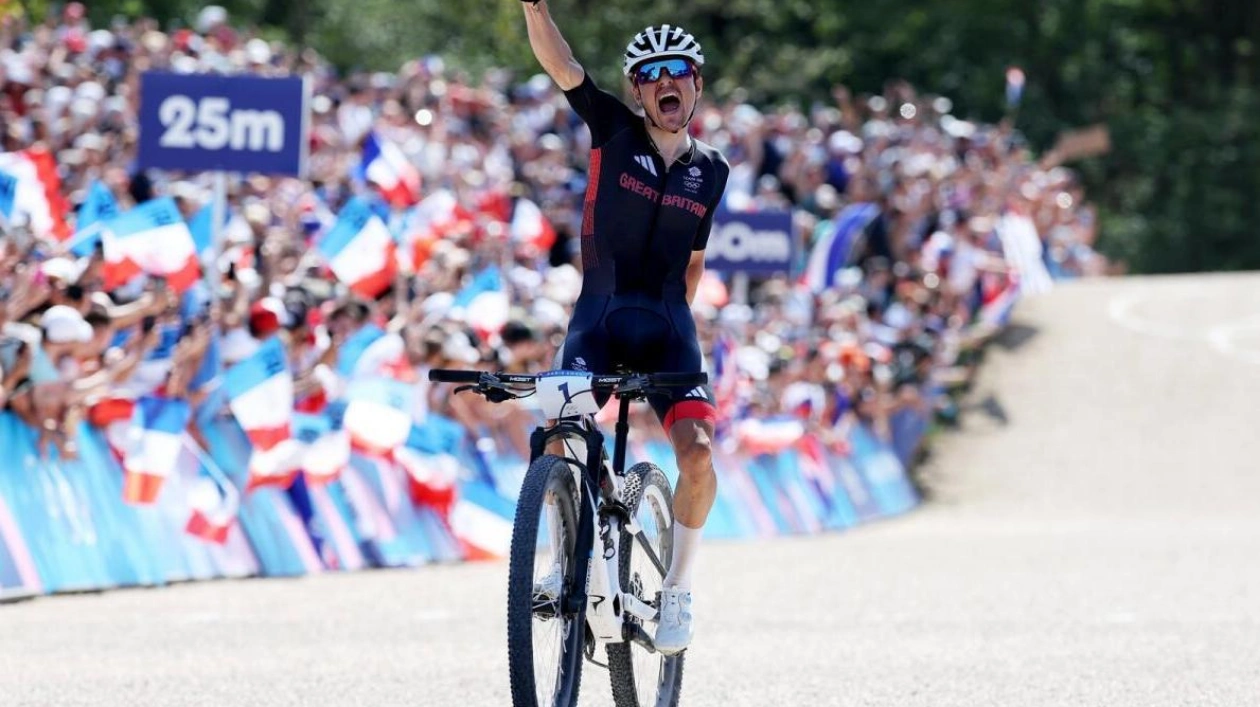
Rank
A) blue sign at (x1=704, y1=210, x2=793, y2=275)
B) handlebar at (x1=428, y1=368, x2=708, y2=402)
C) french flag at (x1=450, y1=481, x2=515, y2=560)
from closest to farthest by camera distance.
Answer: handlebar at (x1=428, y1=368, x2=708, y2=402)
french flag at (x1=450, y1=481, x2=515, y2=560)
blue sign at (x1=704, y1=210, x2=793, y2=275)

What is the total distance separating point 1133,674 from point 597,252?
3352 mm

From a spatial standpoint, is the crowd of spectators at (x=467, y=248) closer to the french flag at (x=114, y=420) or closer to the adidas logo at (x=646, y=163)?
the french flag at (x=114, y=420)

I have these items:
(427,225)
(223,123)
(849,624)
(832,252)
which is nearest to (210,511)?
(223,123)

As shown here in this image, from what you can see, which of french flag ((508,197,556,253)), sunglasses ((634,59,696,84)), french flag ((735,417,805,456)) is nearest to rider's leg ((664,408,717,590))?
sunglasses ((634,59,696,84))

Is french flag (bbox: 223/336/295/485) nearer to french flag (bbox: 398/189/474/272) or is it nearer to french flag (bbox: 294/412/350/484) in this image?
french flag (bbox: 294/412/350/484)

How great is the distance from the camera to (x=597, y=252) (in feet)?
25.0

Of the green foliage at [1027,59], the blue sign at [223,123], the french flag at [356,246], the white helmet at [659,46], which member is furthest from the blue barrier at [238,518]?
the green foliage at [1027,59]

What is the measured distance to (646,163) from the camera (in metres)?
7.62

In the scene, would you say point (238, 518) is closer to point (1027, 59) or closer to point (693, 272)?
point (693, 272)

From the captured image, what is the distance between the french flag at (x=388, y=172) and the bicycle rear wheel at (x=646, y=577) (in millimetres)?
9973

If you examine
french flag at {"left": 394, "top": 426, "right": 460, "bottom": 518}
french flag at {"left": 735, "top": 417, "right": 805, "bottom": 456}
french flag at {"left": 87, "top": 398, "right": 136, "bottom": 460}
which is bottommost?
french flag at {"left": 735, "top": 417, "right": 805, "bottom": 456}

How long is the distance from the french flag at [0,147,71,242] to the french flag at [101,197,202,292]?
47 cm

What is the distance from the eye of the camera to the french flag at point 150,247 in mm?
13367

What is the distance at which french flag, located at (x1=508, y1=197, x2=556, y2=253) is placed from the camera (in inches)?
738
